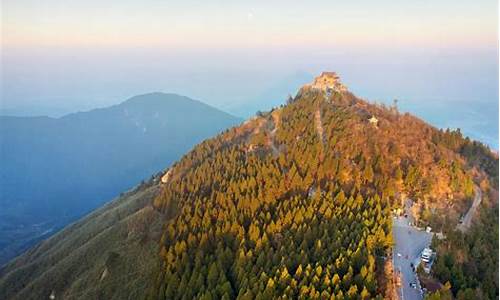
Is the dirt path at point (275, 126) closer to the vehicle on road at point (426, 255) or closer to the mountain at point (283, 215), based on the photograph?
the mountain at point (283, 215)

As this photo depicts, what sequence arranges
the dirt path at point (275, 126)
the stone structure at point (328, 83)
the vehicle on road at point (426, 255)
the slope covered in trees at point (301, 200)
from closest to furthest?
the slope covered in trees at point (301, 200), the vehicle on road at point (426, 255), the dirt path at point (275, 126), the stone structure at point (328, 83)

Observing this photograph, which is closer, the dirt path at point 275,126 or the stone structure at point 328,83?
the dirt path at point 275,126

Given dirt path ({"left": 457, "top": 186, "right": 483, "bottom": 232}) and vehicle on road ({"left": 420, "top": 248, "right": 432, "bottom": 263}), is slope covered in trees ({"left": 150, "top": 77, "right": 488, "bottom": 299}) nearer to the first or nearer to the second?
dirt path ({"left": 457, "top": 186, "right": 483, "bottom": 232})

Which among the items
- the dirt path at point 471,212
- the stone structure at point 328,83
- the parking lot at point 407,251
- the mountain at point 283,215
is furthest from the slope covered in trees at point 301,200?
the stone structure at point 328,83

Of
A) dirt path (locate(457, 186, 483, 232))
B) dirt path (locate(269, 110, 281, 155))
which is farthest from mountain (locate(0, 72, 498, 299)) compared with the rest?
dirt path (locate(457, 186, 483, 232))

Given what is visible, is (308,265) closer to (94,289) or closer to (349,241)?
(349,241)

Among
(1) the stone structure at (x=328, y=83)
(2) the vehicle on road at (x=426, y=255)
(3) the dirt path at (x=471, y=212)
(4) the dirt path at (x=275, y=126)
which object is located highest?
(1) the stone structure at (x=328, y=83)

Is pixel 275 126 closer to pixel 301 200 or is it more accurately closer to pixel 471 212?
pixel 301 200
